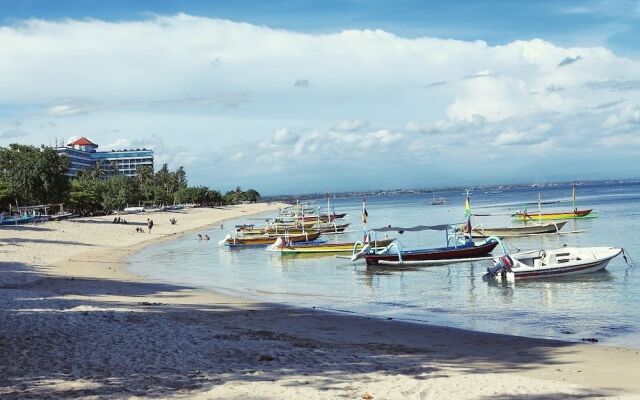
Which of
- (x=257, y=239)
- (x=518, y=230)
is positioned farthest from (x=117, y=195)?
(x=518, y=230)

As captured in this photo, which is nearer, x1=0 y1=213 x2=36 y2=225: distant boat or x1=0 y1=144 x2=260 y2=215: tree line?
x1=0 y1=213 x2=36 y2=225: distant boat

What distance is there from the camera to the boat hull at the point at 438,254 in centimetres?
3177

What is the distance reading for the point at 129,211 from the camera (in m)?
108

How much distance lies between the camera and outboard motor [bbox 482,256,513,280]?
25.1 meters

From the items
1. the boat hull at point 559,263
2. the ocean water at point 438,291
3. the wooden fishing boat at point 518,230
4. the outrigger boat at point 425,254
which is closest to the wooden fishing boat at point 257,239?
the ocean water at point 438,291

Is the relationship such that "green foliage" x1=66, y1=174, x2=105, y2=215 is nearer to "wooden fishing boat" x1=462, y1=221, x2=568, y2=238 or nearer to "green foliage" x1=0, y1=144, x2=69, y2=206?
"green foliage" x1=0, y1=144, x2=69, y2=206

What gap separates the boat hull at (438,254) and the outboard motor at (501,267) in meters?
6.33

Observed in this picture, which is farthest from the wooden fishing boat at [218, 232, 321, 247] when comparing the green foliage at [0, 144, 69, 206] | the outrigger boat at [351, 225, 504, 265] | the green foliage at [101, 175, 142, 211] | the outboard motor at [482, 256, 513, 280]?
the green foliage at [101, 175, 142, 211]

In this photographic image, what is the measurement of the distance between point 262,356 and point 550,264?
1857 centimetres

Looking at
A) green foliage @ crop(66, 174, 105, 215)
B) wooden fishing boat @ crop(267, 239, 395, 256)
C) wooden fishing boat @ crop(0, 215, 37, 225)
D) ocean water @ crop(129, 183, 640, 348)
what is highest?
green foliage @ crop(66, 174, 105, 215)

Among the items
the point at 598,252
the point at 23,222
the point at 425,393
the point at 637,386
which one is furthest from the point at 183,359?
the point at 23,222

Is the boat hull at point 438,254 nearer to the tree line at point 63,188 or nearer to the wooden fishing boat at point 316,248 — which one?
the wooden fishing boat at point 316,248

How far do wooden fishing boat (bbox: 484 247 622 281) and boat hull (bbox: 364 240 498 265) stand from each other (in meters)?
5.79

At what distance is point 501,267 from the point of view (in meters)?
25.4
